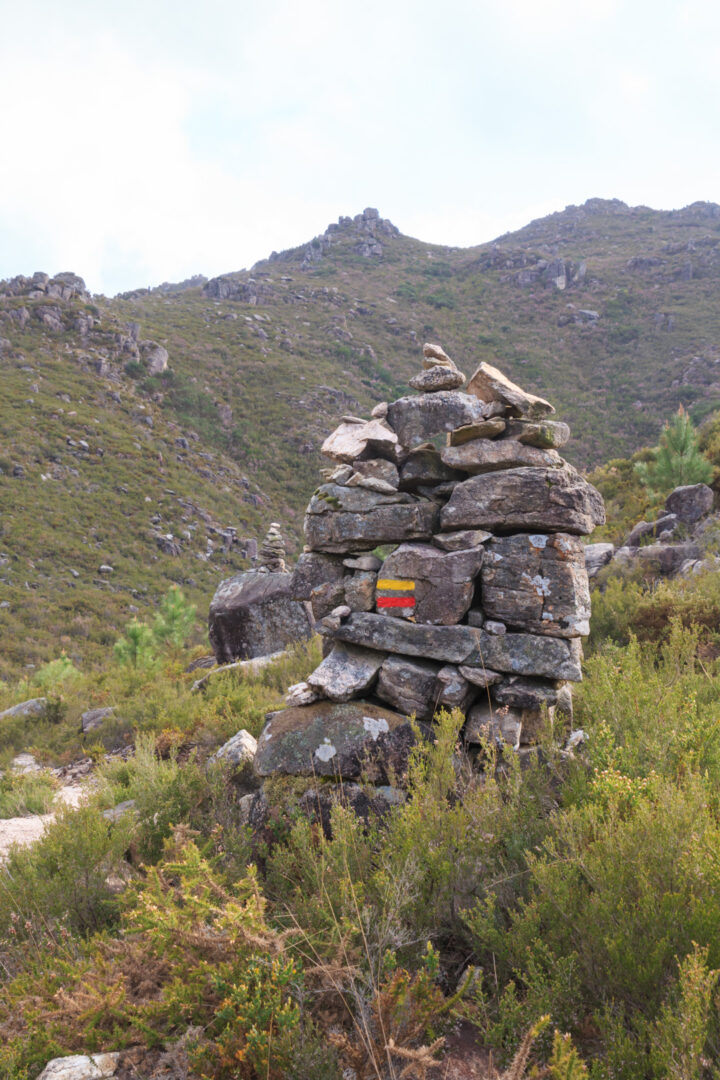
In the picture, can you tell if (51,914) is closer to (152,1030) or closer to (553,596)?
(152,1030)

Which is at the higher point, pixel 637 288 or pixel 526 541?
pixel 637 288

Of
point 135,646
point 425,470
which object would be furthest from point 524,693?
point 135,646

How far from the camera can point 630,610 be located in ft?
26.3

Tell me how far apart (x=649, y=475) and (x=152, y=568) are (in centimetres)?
2057

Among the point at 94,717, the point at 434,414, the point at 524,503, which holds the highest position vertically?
the point at 434,414

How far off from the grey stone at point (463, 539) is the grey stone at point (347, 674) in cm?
133

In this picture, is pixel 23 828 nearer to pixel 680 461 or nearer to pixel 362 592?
pixel 362 592

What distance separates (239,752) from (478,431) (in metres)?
4.27

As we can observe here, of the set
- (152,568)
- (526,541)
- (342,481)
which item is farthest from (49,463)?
(526,541)

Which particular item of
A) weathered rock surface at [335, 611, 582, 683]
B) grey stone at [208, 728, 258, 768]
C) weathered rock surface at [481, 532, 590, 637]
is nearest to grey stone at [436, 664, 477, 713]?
weathered rock surface at [335, 611, 582, 683]

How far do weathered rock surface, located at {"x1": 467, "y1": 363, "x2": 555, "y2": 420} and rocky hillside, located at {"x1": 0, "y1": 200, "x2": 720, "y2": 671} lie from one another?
58.4 feet

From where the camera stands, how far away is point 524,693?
16.1 ft

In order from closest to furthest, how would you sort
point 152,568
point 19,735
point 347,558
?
1. point 347,558
2. point 19,735
3. point 152,568

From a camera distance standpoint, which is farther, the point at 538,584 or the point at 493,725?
the point at 538,584
